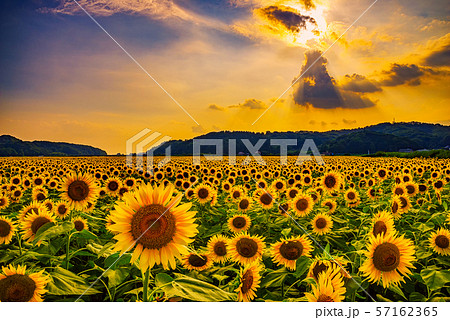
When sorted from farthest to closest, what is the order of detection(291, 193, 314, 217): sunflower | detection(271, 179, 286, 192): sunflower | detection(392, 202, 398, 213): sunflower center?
detection(271, 179, 286, 192): sunflower < detection(291, 193, 314, 217): sunflower < detection(392, 202, 398, 213): sunflower center

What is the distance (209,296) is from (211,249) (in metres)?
2.11

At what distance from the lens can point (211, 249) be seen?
379cm

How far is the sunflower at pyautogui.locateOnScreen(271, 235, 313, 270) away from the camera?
340 cm

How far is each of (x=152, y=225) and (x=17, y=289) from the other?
1.09m

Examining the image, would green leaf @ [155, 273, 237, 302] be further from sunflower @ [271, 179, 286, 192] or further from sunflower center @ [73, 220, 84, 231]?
sunflower @ [271, 179, 286, 192]

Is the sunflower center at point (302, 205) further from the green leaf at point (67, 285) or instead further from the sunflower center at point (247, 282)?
the green leaf at point (67, 285)

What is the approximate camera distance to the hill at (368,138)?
6.18m

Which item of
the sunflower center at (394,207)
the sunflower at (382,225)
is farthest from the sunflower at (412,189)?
the sunflower at (382,225)

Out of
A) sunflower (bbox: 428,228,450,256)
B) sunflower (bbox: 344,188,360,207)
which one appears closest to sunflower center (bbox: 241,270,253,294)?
sunflower (bbox: 428,228,450,256)

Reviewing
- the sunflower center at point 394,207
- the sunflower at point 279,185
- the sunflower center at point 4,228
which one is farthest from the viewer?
the sunflower at point 279,185

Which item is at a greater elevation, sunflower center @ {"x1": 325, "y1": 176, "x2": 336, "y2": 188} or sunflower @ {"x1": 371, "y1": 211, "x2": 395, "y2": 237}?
sunflower center @ {"x1": 325, "y1": 176, "x2": 336, "y2": 188}

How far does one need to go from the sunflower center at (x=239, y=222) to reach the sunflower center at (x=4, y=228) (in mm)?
3269

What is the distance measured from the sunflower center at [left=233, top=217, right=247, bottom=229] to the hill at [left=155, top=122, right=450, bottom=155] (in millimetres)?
1944
